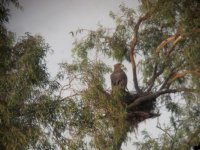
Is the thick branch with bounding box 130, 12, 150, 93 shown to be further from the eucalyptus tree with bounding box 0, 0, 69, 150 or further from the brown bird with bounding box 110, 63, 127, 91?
the eucalyptus tree with bounding box 0, 0, 69, 150

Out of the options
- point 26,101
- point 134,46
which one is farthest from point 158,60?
point 26,101

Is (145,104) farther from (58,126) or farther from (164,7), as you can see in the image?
(58,126)

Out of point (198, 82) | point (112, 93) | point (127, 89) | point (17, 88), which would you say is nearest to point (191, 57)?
point (198, 82)

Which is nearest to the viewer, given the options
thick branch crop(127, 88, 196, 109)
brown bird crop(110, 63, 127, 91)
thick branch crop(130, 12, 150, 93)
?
thick branch crop(127, 88, 196, 109)

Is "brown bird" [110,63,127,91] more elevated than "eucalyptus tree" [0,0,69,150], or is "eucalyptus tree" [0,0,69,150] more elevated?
"brown bird" [110,63,127,91]

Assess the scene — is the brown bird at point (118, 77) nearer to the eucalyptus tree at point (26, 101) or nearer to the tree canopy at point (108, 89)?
the tree canopy at point (108, 89)

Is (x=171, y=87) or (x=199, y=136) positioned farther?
(x=171, y=87)

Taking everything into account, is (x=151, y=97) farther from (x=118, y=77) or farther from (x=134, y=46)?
(x=134, y=46)

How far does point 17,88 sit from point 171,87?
5.02 m

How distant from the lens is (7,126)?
5.89m

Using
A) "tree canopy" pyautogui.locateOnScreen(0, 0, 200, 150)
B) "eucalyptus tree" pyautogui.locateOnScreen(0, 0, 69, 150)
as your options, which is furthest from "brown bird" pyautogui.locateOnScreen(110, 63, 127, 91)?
"eucalyptus tree" pyautogui.locateOnScreen(0, 0, 69, 150)

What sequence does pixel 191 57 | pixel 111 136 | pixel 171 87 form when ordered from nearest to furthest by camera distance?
pixel 111 136, pixel 191 57, pixel 171 87

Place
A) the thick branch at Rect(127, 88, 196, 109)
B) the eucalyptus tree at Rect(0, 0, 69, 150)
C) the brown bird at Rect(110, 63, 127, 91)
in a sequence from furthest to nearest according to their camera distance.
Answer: the brown bird at Rect(110, 63, 127, 91), the thick branch at Rect(127, 88, 196, 109), the eucalyptus tree at Rect(0, 0, 69, 150)

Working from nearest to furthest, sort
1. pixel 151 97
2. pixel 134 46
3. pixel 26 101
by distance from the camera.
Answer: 1. pixel 26 101
2. pixel 151 97
3. pixel 134 46
